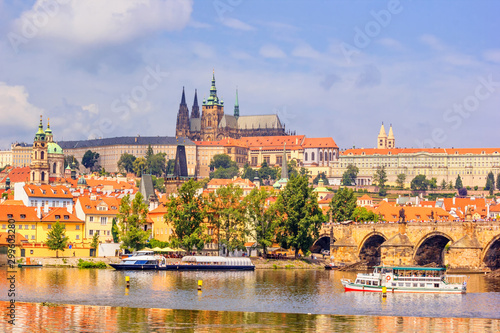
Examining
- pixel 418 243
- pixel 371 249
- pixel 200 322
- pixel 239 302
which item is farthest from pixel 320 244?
pixel 200 322

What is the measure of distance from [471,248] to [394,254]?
768cm

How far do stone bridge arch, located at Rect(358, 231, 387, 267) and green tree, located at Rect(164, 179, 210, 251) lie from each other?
53.1 ft

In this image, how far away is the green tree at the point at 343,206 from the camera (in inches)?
4439

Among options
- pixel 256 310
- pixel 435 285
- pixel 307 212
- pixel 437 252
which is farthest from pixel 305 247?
pixel 256 310

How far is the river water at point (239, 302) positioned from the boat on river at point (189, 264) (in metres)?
4.57

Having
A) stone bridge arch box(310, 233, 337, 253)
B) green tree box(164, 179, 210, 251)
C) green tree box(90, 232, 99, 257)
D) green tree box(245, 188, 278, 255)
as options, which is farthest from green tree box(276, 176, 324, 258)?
green tree box(90, 232, 99, 257)

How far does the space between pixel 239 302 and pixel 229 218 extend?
106 feet

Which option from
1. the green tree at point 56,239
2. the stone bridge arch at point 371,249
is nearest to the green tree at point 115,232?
the green tree at point 56,239

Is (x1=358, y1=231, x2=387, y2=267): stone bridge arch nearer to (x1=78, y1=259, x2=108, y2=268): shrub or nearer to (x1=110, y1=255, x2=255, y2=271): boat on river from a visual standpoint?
(x1=110, y1=255, x2=255, y2=271): boat on river

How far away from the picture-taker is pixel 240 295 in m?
62.9

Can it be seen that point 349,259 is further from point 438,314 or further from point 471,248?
point 438,314

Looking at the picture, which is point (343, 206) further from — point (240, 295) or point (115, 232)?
point (240, 295)

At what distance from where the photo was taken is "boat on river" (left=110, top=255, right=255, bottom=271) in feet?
272

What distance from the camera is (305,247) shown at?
3573 inches
